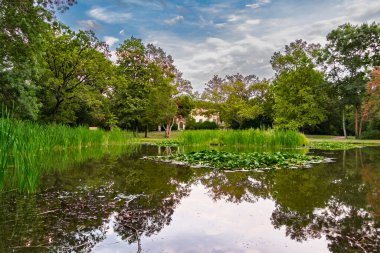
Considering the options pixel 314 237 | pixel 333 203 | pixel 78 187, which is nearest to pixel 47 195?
pixel 78 187

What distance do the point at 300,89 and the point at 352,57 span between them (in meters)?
5.54

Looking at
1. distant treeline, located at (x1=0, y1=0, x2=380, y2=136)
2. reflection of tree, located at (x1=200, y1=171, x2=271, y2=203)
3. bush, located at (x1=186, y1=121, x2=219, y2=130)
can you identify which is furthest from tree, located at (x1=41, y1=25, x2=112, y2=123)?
bush, located at (x1=186, y1=121, x2=219, y2=130)

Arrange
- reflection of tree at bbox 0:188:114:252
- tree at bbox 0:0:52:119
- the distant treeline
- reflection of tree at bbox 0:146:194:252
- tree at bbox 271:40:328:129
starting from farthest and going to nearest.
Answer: tree at bbox 271:40:328:129, the distant treeline, tree at bbox 0:0:52:119, reflection of tree at bbox 0:146:194:252, reflection of tree at bbox 0:188:114:252

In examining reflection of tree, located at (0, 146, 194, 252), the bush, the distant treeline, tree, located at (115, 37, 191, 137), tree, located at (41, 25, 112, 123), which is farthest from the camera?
the bush

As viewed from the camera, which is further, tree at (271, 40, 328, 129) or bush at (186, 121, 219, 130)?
bush at (186, 121, 219, 130)

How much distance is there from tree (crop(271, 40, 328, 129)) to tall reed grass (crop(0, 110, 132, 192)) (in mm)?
18257

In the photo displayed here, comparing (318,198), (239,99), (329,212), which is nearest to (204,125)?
(239,99)

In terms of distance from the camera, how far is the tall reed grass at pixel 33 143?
4543 mm

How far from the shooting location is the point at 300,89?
104ft

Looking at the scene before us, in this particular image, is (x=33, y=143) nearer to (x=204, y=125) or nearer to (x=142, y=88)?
(x=142, y=88)

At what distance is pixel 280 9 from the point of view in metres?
14.9

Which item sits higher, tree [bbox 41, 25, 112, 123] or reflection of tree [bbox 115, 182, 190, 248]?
tree [bbox 41, 25, 112, 123]

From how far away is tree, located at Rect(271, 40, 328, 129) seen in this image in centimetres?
3089

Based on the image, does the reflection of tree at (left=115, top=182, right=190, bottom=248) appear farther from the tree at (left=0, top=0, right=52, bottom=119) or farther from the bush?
the bush
